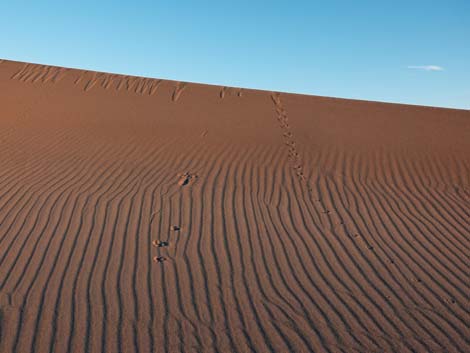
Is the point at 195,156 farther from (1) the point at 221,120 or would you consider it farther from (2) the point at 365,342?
(2) the point at 365,342

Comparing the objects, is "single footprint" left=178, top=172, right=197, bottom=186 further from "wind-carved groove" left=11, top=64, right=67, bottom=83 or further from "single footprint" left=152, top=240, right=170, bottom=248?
"wind-carved groove" left=11, top=64, right=67, bottom=83

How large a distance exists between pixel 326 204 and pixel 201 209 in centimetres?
206

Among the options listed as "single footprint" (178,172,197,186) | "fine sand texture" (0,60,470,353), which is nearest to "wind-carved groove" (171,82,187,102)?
"fine sand texture" (0,60,470,353)

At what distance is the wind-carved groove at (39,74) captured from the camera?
17.3 meters

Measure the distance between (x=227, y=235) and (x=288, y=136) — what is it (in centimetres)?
660

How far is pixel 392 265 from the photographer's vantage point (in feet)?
19.2

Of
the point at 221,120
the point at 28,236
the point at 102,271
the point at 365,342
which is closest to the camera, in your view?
the point at 365,342

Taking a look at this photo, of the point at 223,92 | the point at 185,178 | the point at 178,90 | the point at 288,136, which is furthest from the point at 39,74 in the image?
the point at 185,178

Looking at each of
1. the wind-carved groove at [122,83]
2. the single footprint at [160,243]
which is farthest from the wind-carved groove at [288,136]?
the wind-carved groove at [122,83]

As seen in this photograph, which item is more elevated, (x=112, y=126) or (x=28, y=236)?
(x=112, y=126)

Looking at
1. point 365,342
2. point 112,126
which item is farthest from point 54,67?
point 365,342

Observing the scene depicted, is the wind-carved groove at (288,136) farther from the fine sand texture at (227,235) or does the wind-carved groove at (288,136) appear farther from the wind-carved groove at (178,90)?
the wind-carved groove at (178,90)

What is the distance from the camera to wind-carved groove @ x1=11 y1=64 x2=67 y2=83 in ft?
56.6

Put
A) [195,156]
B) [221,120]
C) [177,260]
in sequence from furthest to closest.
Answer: [221,120]
[195,156]
[177,260]
